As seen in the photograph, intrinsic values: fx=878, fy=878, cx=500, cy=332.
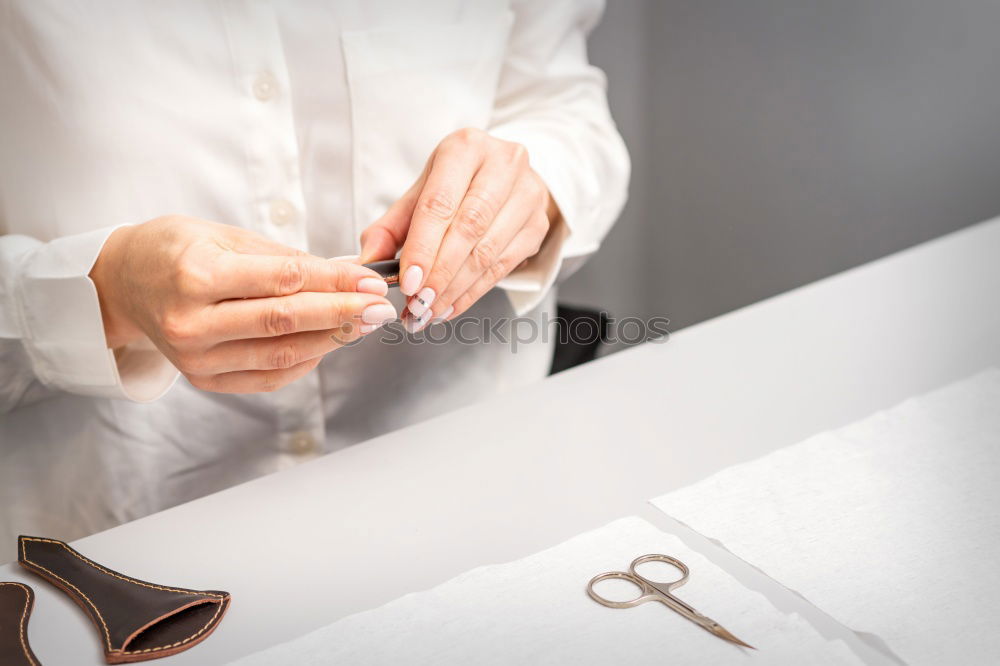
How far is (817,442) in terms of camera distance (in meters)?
0.53

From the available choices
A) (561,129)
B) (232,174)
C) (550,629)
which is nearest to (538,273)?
(561,129)

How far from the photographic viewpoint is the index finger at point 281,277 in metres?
0.45

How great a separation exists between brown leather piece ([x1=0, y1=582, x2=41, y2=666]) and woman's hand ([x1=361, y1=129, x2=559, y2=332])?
26 cm

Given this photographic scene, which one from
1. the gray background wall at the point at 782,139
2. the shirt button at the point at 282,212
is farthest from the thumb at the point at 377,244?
the gray background wall at the point at 782,139

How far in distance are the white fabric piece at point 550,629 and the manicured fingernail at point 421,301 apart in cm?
18

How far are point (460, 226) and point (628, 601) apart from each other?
0.86ft

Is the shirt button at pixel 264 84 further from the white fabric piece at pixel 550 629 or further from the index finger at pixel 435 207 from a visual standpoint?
the white fabric piece at pixel 550 629

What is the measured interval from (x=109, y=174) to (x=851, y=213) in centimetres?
88

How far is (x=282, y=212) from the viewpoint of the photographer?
67 centimetres

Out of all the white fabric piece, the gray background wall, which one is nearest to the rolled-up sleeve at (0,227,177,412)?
the white fabric piece

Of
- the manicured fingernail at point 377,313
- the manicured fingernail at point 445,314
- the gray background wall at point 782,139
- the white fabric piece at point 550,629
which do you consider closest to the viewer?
the white fabric piece at point 550,629

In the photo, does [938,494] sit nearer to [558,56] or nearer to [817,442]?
[817,442]

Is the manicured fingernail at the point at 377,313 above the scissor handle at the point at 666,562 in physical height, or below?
above

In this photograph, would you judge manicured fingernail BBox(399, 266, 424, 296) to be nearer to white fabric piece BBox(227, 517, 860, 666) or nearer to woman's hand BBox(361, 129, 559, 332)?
woman's hand BBox(361, 129, 559, 332)
